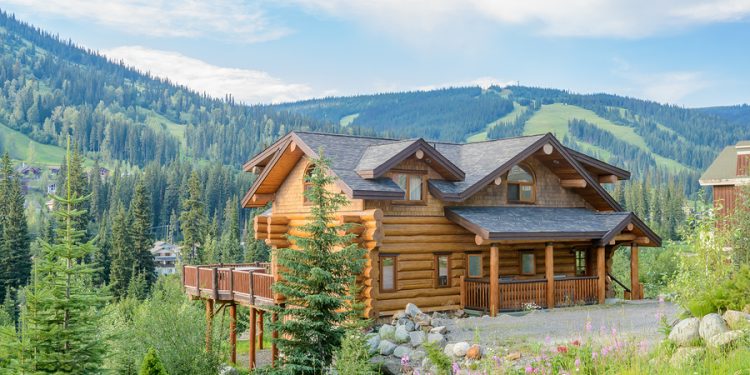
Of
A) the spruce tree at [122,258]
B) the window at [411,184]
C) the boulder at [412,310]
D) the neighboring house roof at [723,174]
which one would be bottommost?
the spruce tree at [122,258]

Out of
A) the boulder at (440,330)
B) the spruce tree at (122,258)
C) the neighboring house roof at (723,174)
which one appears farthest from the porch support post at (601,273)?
the spruce tree at (122,258)

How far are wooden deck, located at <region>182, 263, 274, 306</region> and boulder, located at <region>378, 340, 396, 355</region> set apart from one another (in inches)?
217

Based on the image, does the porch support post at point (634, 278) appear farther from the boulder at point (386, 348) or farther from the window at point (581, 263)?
the boulder at point (386, 348)

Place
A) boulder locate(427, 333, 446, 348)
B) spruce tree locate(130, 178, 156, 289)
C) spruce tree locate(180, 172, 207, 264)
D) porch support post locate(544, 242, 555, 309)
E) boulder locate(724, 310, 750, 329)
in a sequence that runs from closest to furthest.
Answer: boulder locate(724, 310, 750, 329)
boulder locate(427, 333, 446, 348)
porch support post locate(544, 242, 555, 309)
spruce tree locate(130, 178, 156, 289)
spruce tree locate(180, 172, 207, 264)

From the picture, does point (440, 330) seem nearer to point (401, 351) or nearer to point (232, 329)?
point (401, 351)

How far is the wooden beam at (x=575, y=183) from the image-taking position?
1114 inches

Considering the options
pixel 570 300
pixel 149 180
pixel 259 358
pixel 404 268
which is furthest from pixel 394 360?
pixel 149 180

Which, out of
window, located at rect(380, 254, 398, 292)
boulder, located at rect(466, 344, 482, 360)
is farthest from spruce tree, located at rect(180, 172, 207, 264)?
boulder, located at rect(466, 344, 482, 360)

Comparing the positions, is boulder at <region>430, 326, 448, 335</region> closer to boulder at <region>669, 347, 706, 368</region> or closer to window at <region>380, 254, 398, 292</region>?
window at <region>380, 254, 398, 292</region>

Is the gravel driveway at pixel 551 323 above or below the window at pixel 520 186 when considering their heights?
below

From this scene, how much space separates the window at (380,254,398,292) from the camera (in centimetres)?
2397

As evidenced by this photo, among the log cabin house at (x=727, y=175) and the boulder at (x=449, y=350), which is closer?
the boulder at (x=449, y=350)

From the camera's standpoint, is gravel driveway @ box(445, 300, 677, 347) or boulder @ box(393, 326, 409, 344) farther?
boulder @ box(393, 326, 409, 344)

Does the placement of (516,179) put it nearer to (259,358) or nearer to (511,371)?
(259,358)
